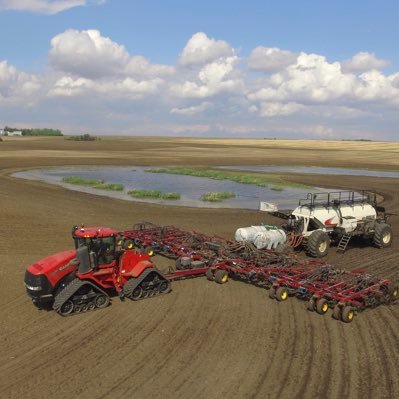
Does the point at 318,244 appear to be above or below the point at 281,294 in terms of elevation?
above

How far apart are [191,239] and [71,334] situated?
7.89 meters

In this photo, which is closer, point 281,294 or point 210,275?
point 281,294

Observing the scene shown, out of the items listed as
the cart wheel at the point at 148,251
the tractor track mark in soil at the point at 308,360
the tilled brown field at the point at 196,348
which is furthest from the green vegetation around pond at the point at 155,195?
Answer: the tractor track mark in soil at the point at 308,360

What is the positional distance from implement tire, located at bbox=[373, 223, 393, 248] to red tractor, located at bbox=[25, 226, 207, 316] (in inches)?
457

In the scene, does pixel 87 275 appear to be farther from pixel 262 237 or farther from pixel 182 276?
pixel 262 237

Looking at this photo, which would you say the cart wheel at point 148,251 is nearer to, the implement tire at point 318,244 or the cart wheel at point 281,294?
the cart wheel at point 281,294

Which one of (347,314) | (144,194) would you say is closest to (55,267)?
(347,314)

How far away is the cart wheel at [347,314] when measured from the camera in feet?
39.6

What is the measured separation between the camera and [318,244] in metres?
18.6

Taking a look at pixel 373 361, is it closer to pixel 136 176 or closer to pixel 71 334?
pixel 71 334

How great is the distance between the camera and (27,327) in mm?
11398

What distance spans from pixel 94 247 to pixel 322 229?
1095cm

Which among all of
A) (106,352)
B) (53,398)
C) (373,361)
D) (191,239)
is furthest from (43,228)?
(373,361)

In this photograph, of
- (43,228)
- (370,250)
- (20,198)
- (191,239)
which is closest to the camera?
(191,239)
